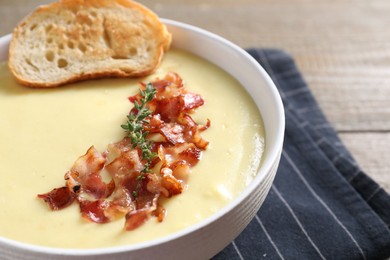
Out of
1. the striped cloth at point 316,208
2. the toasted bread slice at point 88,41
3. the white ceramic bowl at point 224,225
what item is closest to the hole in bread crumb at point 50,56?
the toasted bread slice at point 88,41

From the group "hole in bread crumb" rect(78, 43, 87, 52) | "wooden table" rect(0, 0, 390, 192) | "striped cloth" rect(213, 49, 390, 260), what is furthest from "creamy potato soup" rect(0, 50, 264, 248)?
"wooden table" rect(0, 0, 390, 192)

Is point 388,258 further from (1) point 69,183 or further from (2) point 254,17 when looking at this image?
(2) point 254,17

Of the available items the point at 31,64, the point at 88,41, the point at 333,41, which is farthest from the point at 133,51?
the point at 333,41

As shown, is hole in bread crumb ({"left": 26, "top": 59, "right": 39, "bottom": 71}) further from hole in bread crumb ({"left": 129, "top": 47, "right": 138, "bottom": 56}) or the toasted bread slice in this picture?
hole in bread crumb ({"left": 129, "top": 47, "right": 138, "bottom": 56})

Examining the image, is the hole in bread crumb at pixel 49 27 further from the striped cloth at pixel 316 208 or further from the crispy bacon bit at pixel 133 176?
the striped cloth at pixel 316 208

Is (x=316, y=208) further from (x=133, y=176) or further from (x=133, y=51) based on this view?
(x=133, y=51)

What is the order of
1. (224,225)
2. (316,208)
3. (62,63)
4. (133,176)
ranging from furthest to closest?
(62,63)
(316,208)
(133,176)
(224,225)
